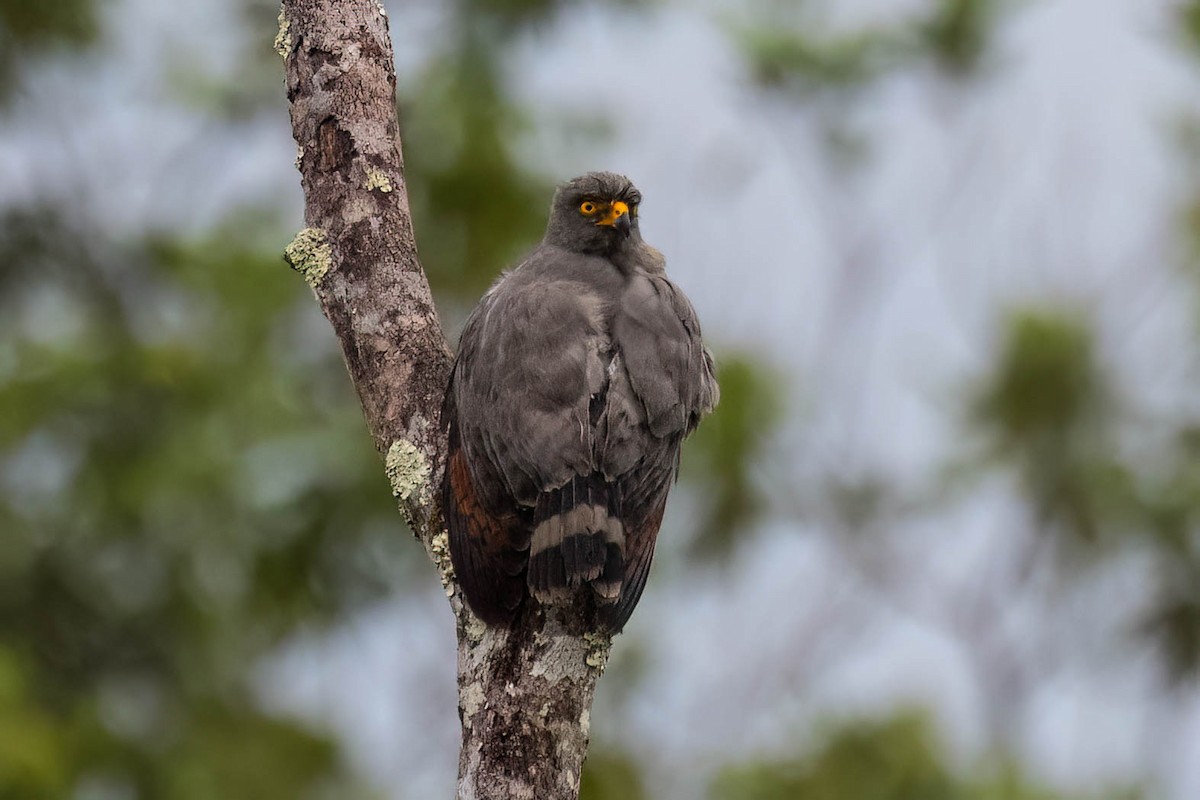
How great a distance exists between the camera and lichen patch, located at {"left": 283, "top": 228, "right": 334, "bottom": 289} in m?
3.85

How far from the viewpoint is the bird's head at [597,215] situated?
4.15 m

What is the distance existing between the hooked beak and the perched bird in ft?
1.16

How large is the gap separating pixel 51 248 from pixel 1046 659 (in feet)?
30.6

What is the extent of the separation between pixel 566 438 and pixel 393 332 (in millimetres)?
667

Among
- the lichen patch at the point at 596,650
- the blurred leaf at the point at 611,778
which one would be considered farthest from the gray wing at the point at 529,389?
the blurred leaf at the point at 611,778

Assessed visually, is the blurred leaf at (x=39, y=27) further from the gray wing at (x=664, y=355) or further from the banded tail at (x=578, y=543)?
the banded tail at (x=578, y=543)

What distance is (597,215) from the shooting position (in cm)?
418

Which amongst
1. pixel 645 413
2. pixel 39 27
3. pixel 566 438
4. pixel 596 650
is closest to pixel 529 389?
pixel 566 438

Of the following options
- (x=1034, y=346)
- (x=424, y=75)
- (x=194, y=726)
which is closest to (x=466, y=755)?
(x=194, y=726)

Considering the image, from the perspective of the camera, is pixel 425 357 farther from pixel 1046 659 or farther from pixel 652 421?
pixel 1046 659

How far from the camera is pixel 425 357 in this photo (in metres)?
3.78

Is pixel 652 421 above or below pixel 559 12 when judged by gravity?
below

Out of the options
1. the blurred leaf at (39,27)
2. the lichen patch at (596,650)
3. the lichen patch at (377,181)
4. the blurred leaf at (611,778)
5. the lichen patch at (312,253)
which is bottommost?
the lichen patch at (596,650)

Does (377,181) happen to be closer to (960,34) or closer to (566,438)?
(566,438)
